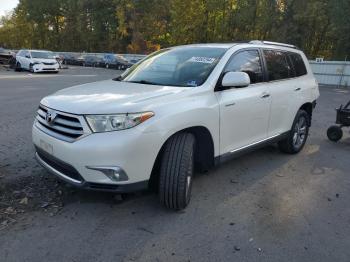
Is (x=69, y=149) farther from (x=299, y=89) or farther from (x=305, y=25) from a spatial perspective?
(x=305, y=25)

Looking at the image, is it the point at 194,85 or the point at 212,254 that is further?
the point at 194,85

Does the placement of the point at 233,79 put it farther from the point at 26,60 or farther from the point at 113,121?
the point at 26,60

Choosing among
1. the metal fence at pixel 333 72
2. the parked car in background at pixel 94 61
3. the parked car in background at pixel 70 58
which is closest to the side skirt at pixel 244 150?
the metal fence at pixel 333 72

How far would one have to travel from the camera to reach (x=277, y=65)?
530cm

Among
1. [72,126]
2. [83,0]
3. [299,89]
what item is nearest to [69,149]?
[72,126]

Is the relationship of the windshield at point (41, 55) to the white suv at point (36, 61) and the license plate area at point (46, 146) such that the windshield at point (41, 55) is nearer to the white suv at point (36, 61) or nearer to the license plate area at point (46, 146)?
the white suv at point (36, 61)

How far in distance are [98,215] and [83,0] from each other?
55.2 meters

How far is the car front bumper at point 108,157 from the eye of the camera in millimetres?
3168

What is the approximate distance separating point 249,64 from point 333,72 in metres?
17.8

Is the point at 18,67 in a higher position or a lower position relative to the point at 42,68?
lower

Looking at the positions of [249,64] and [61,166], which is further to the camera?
[249,64]

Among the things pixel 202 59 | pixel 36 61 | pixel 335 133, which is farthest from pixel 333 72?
pixel 36 61

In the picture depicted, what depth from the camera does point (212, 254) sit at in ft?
10.1

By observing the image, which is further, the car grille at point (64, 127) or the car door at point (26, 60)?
the car door at point (26, 60)
